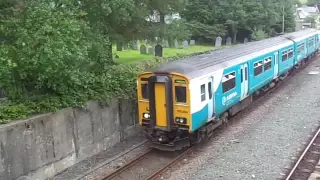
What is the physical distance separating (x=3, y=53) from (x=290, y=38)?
61.4 ft

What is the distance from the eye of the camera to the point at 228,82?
14.0 meters

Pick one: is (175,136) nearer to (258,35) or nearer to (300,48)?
(300,48)

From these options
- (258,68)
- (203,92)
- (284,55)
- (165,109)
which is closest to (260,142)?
(203,92)

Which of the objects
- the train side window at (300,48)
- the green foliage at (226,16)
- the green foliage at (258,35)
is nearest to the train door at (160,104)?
the train side window at (300,48)

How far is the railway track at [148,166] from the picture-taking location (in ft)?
36.2

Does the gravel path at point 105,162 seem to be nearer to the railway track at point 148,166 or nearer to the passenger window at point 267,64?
the railway track at point 148,166

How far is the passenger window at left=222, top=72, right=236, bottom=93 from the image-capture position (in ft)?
44.8

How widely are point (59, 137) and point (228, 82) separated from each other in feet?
19.9

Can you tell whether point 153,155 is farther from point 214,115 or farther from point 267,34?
point 267,34

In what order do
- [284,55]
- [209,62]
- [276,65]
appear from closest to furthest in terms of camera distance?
[209,62]
[276,65]
[284,55]

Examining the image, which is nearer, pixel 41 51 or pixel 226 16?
Answer: pixel 41 51

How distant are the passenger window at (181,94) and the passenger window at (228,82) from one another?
94.1 inches

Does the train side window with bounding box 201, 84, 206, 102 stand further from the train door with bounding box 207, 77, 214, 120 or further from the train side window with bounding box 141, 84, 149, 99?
the train side window with bounding box 141, 84, 149, 99

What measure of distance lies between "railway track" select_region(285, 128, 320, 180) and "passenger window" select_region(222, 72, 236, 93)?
321 cm
